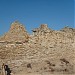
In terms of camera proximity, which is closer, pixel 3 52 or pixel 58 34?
pixel 3 52

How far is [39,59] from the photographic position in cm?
1973

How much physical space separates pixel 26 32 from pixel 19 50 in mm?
1823

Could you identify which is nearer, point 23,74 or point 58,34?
point 23,74

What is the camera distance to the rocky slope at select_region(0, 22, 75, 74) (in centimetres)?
1942

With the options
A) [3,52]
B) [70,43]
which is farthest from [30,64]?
[70,43]

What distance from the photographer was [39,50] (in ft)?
65.4

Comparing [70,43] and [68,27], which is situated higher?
[68,27]

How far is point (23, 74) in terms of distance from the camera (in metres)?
19.2

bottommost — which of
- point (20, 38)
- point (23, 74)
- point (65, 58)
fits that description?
point (23, 74)

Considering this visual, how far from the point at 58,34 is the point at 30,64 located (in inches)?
132

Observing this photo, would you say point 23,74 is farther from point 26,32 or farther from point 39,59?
point 26,32

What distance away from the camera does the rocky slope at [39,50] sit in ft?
63.7

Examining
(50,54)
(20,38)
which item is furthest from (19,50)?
(50,54)

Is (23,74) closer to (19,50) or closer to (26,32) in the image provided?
(19,50)
